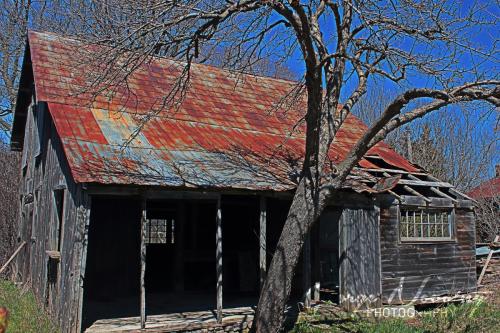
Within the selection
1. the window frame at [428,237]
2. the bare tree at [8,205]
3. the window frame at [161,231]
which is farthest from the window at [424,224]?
the bare tree at [8,205]

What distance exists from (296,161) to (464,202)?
4925 mm

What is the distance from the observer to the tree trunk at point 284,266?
841 cm

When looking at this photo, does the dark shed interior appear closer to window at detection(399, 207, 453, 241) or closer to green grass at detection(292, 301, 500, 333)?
green grass at detection(292, 301, 500, 333)

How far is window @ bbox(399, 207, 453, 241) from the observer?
1268 cm

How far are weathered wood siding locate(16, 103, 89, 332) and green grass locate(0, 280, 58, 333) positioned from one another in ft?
0.60

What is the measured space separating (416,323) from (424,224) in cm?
277

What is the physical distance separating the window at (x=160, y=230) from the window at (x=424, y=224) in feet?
20.5

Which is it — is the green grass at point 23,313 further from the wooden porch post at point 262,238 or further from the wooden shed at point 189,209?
Answer: the wooden porch post at point 262,238

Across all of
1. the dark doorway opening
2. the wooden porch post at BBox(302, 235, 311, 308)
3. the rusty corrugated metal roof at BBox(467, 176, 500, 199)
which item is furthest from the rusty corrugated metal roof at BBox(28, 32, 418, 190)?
the rusty corrugated metal roof at BBox(467, 176, 500, 199)

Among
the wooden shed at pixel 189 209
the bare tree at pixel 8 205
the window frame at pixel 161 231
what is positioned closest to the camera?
the wooden shed at pixel 189 209

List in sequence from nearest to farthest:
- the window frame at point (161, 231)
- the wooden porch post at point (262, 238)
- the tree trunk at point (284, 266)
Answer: the tree trunk at point (284, 266), the wooden porch post at point (262, 238), the window frame at point (161, 231)

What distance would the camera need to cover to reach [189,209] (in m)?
14.4

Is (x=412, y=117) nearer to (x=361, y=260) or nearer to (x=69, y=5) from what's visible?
(x=361, y=260)

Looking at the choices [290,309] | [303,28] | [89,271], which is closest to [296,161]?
[290,309]
